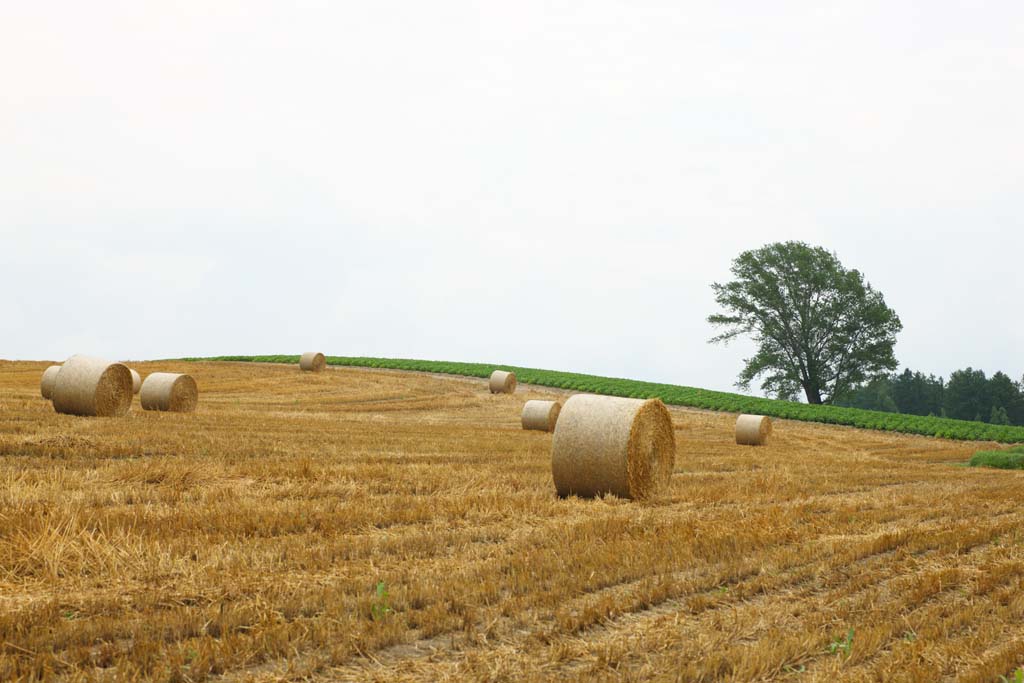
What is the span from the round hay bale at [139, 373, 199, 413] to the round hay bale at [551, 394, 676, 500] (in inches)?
596

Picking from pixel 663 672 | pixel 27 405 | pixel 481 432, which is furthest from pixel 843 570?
pixel 27 405

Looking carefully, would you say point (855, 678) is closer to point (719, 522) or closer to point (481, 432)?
point (719, 522)

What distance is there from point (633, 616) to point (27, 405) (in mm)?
19798

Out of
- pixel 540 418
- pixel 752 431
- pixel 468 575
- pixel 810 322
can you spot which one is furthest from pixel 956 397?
pixel 468 575

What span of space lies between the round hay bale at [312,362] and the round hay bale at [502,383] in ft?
34.1

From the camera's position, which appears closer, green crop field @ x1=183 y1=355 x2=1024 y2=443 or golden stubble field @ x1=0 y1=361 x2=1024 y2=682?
golden stubble field @ x1=0 y1=361 x2=1024 y2=682

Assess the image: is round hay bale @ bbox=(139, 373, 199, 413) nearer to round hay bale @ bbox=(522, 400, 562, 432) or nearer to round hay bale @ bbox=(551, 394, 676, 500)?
round hay bale @ bbox=(522, 400, 562, 432)

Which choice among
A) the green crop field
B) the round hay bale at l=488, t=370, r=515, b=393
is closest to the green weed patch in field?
the green crop field

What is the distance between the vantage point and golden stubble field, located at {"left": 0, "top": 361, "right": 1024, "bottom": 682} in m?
5.02

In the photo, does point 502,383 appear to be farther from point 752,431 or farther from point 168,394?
point 168,394

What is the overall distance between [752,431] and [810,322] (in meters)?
33.4

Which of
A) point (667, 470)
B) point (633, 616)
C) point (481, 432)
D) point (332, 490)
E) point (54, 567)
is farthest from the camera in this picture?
point (481, 432)

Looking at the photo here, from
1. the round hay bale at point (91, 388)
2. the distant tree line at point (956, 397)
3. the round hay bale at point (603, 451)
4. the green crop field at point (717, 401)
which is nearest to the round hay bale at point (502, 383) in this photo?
the green crop field at point (717, 401)

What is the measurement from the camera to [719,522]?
31.3 feet
